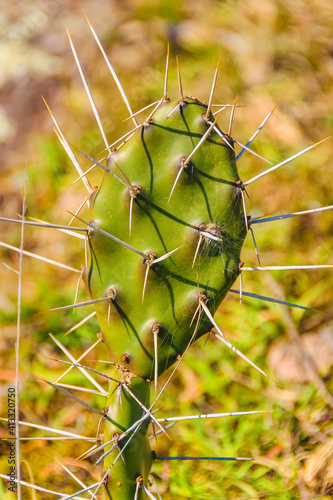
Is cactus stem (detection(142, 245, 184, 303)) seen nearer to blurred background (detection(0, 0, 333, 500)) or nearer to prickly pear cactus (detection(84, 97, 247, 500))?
prickly pear cactus (detection(84, 97, 247, 500))

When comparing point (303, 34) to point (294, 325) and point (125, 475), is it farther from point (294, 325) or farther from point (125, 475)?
point (125, 475)

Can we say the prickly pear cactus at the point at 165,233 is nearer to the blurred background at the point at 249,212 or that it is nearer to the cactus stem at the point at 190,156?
the cactus stem at the point at 190,156

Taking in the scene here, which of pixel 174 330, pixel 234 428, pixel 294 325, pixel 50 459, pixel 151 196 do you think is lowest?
pixel 50 459

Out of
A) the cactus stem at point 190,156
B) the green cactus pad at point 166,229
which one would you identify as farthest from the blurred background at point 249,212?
the cactus stem at point 190,156

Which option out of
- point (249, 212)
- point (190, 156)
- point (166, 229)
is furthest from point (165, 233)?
point (249, 212)

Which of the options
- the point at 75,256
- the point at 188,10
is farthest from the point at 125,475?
the point at 188,10

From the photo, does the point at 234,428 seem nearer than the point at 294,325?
Yes
